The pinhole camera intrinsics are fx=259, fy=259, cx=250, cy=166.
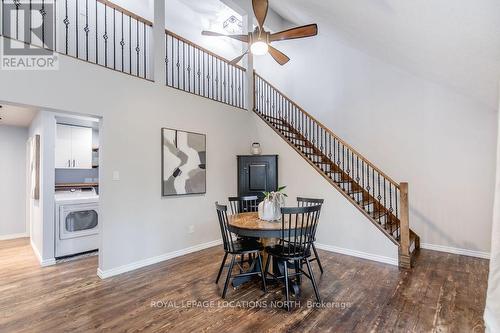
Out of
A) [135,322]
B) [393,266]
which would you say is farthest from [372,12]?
[135,322]

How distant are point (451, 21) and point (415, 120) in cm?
262

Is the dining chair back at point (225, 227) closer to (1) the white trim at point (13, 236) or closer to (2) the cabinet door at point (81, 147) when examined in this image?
(2) the cabinet door at point (81, 147)

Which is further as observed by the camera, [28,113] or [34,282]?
[28,113]

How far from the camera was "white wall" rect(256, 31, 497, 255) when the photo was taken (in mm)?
4090

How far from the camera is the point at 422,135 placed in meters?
4.56

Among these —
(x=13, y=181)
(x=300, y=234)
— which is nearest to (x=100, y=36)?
(x=13, y=181)

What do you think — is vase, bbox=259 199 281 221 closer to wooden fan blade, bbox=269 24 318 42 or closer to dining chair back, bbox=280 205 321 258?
dining chair back, bbox=280 205 321 258

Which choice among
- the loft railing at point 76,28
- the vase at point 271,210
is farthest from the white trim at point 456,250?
the loft railing at point 76,28

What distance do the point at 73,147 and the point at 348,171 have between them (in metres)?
5.27

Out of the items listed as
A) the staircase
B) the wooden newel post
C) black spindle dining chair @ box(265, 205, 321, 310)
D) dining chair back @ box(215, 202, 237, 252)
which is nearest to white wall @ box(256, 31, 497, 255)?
the staircase

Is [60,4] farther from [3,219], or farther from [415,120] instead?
[415,120]

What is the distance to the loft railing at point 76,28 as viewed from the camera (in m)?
3.27

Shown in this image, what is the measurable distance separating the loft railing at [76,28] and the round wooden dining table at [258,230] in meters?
2.54

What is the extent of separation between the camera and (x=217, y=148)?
491 centimetres
